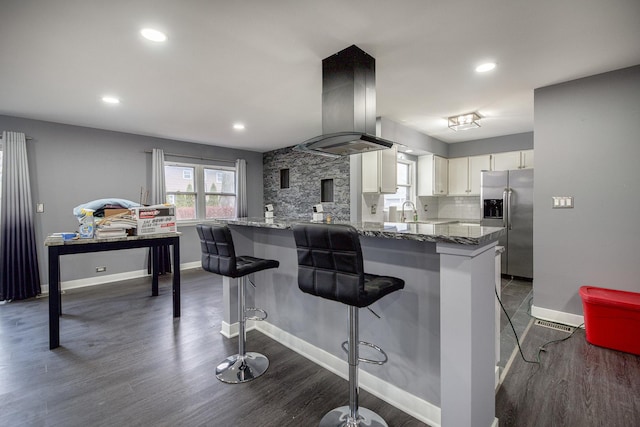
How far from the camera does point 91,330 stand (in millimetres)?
2910

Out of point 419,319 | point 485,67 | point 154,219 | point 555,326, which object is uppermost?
point 485,67

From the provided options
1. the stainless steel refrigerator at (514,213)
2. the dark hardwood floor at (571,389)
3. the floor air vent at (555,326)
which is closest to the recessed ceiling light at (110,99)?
the dark hardwood floor at (571,389)

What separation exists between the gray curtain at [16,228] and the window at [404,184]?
18.0 ft

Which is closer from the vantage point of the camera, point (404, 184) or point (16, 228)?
point (16, 228)

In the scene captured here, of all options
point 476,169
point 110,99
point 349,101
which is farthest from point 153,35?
point 476,169

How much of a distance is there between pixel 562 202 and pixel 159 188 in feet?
18.9

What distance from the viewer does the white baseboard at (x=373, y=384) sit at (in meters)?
1.67

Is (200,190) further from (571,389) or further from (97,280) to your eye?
(571,389)

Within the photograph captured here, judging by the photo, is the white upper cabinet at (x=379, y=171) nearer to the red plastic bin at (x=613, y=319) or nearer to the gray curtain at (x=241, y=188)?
the red plastic bin at (x=613, y=319)

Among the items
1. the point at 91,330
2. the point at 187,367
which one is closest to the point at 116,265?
the point at 91,330

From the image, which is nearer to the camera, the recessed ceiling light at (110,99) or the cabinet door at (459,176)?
the recessed ceiling light at (110,99)

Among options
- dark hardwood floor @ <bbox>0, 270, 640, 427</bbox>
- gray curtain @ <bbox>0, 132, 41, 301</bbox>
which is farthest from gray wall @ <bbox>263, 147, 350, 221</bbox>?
gray curtain @ <bbox>0, 132, 41, 301</bbox>

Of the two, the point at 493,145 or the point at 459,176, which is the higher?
the point at 493,145

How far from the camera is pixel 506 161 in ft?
17.2
